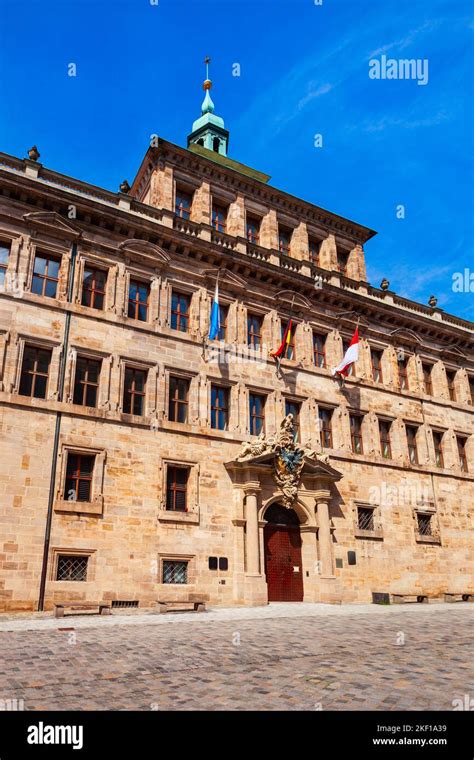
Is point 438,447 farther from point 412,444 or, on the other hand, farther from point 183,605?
point 183,605

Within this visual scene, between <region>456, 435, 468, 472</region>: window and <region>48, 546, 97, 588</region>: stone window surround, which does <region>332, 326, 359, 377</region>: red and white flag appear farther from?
<region>48, 546, 97, 588</region>: stone window surround

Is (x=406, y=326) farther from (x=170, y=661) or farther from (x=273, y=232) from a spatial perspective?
(x=170, y=661)

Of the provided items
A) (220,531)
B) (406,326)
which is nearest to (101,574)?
(220,531)

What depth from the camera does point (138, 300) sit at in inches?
926

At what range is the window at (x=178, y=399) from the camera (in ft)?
74.7

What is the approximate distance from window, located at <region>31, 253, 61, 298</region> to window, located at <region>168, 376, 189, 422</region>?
18.8 ft

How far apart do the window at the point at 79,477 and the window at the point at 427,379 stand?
2034cm

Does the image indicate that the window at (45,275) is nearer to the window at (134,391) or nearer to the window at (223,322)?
the window at (134,391)

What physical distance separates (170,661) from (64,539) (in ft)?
33.8

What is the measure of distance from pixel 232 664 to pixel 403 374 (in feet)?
81.8

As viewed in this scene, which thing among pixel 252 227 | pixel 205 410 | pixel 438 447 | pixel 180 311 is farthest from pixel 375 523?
pixel 252 227

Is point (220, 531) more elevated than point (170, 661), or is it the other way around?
point (220, 531)

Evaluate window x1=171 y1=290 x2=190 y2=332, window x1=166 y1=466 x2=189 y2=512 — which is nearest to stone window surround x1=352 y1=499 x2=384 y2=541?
window x1=166 y1=466 x2=189 y2=512
